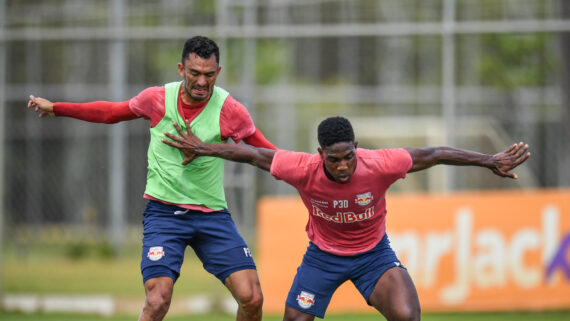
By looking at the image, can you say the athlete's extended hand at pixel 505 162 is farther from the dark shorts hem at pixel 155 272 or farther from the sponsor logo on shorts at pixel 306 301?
the dark shorts hem at pixel 155 272

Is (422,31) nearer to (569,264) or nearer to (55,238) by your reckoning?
(569,264)

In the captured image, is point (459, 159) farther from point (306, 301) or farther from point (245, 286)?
point (245, 286)

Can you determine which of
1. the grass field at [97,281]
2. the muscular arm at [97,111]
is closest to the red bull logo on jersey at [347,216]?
the muscular arm at [97,111]

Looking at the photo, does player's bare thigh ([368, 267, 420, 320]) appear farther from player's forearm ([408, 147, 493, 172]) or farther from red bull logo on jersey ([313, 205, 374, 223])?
player's forearm ([408, 147, 493, 172])

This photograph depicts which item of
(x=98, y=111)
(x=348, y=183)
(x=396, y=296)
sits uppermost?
(x=98, y=111)

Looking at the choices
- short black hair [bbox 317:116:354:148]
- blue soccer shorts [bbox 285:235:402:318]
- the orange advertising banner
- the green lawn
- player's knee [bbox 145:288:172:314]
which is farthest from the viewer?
the green lawn

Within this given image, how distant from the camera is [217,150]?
648 cm

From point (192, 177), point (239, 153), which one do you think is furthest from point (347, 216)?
point (192, 177)

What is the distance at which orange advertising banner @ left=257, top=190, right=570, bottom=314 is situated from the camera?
10.5m

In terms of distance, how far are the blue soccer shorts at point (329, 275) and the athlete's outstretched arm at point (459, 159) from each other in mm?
Answer: 734

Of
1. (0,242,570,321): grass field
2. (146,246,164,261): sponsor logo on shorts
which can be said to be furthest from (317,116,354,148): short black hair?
(0,242,570,321): grass field

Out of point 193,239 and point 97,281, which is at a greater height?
point 193,239

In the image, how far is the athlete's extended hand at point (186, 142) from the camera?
6.46 m

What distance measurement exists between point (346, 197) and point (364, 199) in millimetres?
145
